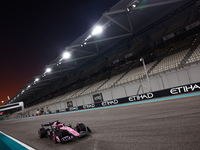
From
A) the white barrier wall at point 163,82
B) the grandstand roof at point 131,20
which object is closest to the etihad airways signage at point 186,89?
the white barrier wall at point 163,82

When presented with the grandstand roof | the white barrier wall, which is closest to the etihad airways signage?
the white barrier wall

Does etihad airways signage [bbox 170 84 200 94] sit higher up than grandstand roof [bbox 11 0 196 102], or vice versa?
grandstand roof [bbox 11 0 196 102]

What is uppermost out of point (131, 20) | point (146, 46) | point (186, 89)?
point (131, 20)

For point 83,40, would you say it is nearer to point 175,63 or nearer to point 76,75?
point 175,63

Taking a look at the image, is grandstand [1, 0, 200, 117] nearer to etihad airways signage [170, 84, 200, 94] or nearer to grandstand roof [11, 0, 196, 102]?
grandstand roof [11, 0, 196, 102]

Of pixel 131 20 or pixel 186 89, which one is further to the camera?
pixel 131 20

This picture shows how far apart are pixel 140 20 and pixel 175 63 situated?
10924mm

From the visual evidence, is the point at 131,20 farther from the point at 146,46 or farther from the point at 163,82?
the point at 163,82

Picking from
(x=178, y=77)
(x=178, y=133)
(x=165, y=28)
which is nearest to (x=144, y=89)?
(x=178, y=77)

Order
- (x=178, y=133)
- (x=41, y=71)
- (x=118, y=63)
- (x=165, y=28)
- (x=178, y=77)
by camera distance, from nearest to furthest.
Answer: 1. (x=178, y=133)
2. (x=178, y=77)
3. (x=165, y=28)
4. (x=118, y=63)
5. (x=41, y=71)

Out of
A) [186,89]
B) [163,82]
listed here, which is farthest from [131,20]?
[186,89]

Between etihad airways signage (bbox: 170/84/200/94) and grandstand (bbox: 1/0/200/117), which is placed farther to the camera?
grandstand (bbox: 1/0/200/117)

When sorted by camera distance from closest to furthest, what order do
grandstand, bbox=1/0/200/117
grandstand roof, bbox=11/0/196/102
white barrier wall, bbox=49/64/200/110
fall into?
white barrier wall, bbox=49/64/200/110
grandstand, bbox=1/0/200/117
grandstand roof, bbox=11/0/196/102

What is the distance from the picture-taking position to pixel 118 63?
96.7 ft
